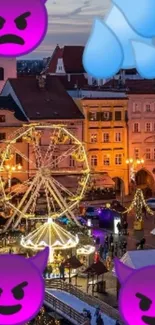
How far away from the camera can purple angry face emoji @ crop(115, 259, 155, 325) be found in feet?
15.8

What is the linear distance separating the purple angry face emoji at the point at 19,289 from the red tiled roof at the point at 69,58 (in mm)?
21214

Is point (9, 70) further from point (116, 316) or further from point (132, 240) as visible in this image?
point (116, 316)

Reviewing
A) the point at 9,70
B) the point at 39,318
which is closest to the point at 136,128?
the point at 9,70

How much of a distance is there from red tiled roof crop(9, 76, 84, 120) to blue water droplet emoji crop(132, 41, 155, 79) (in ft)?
49.4

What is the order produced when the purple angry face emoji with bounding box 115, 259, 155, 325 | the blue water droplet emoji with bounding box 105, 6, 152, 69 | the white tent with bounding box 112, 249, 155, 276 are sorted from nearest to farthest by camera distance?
1. the purple angry face emoji with bounding box 115, 259, 155, 325
2. the blue water droplet emoji with bounding box 105, 6, 152, 69
3. the white tent with bounding box 112, 249, 155, 276

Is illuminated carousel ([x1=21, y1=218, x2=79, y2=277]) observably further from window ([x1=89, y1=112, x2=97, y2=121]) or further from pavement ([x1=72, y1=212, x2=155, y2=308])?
window ([x1=89, y1=112, x2=97, y2=121])

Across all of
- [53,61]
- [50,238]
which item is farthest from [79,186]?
[53,61]

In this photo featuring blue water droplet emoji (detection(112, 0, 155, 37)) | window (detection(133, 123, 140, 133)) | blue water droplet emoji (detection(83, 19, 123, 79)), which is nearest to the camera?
blue water droplet emoji (detection(112, 0, 155, 37))

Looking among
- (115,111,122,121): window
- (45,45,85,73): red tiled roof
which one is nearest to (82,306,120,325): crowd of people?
(115,111,122,121): window

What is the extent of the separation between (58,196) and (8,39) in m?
8.98

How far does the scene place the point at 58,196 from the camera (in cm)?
1338

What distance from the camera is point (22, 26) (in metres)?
4.47

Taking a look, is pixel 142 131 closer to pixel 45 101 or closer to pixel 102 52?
pixel 45 101

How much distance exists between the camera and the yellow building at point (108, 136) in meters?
20.9
